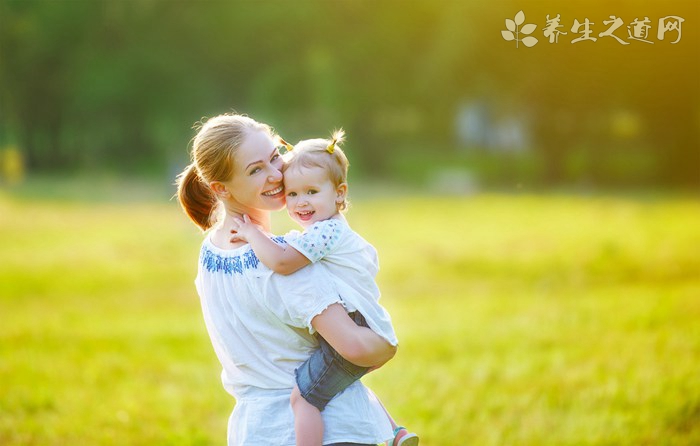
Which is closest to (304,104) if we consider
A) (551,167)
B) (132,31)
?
(132,31)

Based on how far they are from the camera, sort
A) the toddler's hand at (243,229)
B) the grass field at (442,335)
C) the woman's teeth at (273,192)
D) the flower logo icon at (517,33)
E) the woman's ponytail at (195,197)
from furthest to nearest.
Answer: the flower logo icon at (517,33) → the grass field at (442,335) → the woman's ponytail at (195,197) → the woman's teeth at (273,192) → the toddler's hand at (243,229)

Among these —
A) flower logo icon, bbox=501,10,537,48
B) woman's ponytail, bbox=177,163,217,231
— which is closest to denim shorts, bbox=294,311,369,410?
woman's ponytail, bbox=177,163,217,231

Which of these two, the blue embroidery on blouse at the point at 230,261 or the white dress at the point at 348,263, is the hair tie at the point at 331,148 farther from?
the blue embroidery on blouse at the point at 230,261

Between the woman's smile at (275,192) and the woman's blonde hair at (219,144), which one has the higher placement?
the woman's blonde hair at (219,144)

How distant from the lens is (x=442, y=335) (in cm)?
879

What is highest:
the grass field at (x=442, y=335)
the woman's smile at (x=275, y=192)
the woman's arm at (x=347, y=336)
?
the woman's smile at (x=275, y=192)

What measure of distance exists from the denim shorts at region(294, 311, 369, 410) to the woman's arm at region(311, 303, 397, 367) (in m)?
0.05

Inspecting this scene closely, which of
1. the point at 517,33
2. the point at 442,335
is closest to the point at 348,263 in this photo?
the point at 517,33

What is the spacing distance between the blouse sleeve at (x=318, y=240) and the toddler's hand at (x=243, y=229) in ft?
0.56

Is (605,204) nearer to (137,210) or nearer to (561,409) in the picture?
(137,210)

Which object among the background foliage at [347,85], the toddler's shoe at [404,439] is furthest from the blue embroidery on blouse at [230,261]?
the background foliage at [347,85]

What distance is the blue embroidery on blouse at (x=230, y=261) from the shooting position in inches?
115

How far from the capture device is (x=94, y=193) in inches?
1068

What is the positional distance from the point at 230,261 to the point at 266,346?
0.95ft
